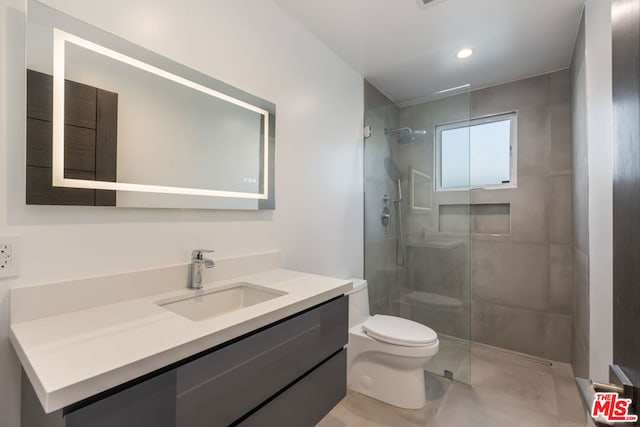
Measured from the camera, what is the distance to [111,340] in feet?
2.43

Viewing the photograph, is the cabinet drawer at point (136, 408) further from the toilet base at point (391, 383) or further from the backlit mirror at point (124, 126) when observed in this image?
the toilet base at point (391, 383)

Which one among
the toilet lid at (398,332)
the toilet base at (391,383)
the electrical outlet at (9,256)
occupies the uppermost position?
the electrical outlet at (9,256)

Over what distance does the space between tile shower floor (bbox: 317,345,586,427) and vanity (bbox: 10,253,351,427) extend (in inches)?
29.6

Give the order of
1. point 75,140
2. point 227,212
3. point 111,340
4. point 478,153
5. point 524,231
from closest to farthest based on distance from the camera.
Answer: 1. point 111,340
2. point 75,140
3. point 227,212
4. point 524,231
5. point 478,153

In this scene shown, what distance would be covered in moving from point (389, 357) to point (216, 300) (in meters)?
1.21

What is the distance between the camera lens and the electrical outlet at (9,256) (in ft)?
2.80

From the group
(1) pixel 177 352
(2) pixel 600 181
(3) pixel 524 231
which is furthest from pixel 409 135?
(1) pixel 177 352

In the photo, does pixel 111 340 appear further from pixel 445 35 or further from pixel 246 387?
pixel 445 35

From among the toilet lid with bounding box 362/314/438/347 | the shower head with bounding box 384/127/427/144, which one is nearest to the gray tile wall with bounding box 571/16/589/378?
the toilet lid with bounding box 362/314/438/347

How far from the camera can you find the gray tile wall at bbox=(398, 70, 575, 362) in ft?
7.84

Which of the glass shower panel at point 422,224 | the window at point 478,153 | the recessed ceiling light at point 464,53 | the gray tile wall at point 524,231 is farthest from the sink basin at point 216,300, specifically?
the recessed ceiling light at point 464,53

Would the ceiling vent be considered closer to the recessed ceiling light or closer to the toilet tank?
the recessed ceiling light

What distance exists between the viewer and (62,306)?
941 mm

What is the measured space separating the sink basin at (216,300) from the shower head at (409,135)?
→ 1.92 m
